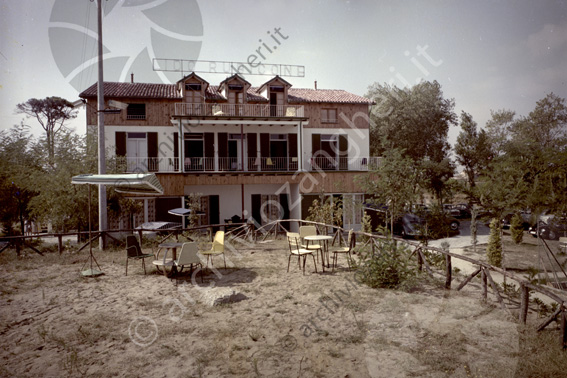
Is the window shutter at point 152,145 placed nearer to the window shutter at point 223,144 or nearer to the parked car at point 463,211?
the window shutter at point 223,144

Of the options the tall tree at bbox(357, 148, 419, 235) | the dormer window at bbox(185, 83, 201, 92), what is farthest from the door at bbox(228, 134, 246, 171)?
the tall tree at bbox(357, 148, 419, 235)

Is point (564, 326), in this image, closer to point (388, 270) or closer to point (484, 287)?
point (484, 287)

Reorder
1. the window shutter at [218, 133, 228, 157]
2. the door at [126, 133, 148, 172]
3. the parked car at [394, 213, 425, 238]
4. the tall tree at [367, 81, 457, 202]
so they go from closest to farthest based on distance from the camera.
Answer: the parked car at [394, 213, 425, 238], the door at [126, 133, 148, 172], the window shutter at [218, 133, 228, 157], the tall tree at [367, 81, 457, 202]

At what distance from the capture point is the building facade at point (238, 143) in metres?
17.9

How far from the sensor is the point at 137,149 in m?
18.7

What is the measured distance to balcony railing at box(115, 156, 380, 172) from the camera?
18.4 m

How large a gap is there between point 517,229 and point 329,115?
37.5 ft

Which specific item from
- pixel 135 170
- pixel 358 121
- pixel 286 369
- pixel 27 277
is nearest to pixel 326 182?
pixel 358 121

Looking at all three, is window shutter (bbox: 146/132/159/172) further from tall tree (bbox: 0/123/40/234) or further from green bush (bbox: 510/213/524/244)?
green bush (bbox: 510/213/524/244)

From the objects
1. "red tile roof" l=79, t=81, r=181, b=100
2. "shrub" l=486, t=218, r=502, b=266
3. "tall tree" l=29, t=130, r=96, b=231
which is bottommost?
"shrub" l=486, t=218, r=502, b=266

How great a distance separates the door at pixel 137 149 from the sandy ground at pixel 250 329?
11077mm

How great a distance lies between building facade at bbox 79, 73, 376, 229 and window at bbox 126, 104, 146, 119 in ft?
0.16

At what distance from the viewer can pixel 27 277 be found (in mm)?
8164

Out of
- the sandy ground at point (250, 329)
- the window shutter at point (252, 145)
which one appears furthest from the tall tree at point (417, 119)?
the sandy ground at point (250, 329)
